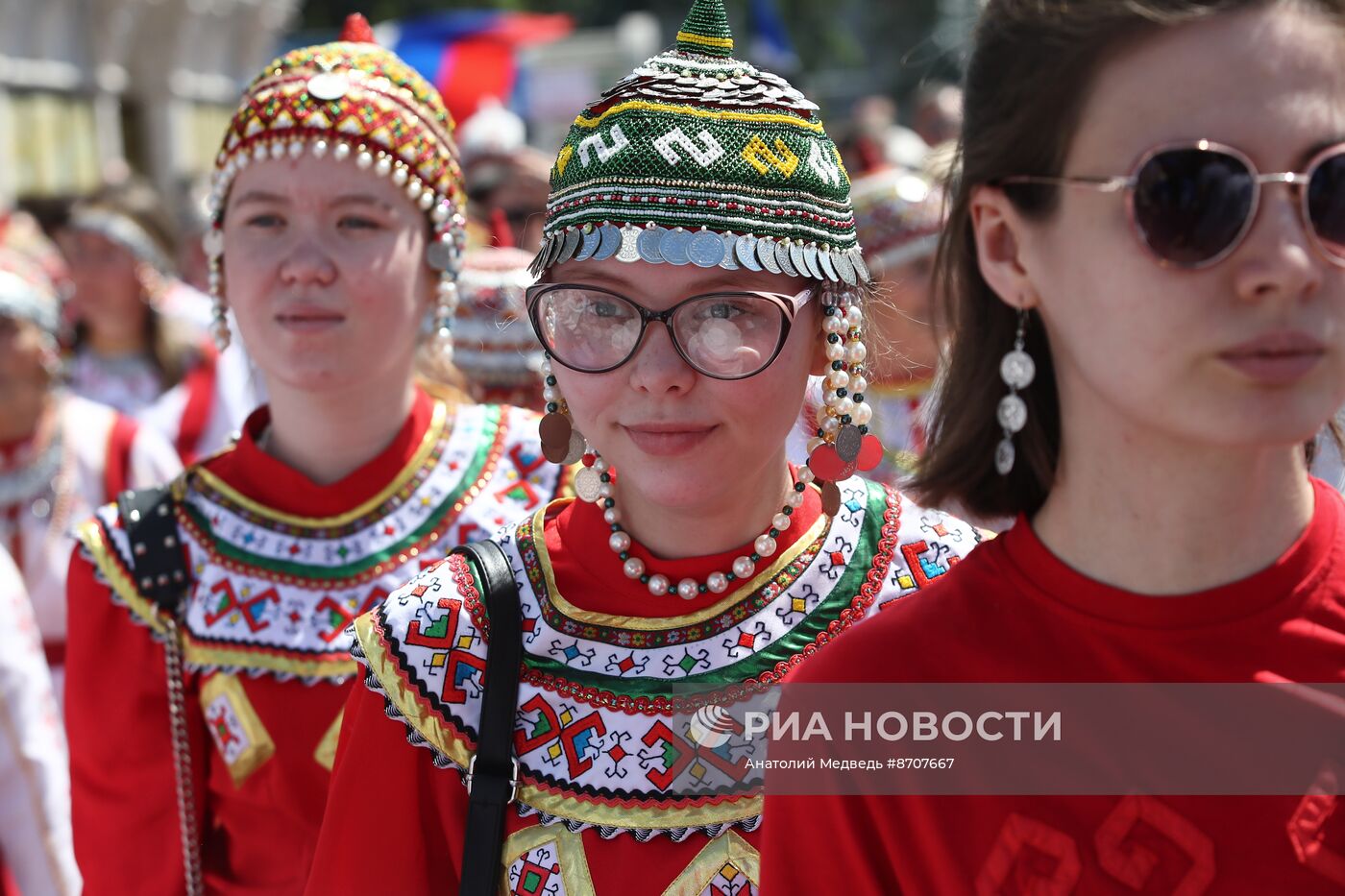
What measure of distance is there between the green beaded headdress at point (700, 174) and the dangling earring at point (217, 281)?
1.20 m

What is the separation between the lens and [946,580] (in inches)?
61.4

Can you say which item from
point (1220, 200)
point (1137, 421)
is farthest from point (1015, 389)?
point (1220, 200)

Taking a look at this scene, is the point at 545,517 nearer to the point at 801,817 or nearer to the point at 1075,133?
the point at 801,817

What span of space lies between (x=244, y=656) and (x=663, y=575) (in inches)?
39.7

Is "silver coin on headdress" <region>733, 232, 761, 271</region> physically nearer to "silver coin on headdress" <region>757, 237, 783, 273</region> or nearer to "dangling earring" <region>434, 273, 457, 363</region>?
"silver coin on headdress" <region>757, 237, 783, 273</region>

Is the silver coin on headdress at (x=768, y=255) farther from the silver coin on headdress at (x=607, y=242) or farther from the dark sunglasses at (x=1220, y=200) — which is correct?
the dark sunglasses at (x=1220, y=200)

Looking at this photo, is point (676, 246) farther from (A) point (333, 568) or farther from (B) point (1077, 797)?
(A) point (333, 568)

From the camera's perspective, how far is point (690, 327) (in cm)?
197

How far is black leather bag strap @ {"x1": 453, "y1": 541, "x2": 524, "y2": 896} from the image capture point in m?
1.96

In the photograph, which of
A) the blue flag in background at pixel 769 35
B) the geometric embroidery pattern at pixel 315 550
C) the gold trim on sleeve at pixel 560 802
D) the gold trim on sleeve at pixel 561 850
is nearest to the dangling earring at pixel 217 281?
the geometric embroidery pattern at pixel 315 550

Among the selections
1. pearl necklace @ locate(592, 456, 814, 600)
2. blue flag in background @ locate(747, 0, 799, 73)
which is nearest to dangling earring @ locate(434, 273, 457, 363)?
pearl necklace @ locate(592, 456, 814, 600)

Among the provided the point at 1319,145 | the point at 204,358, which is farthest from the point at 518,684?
the point at 204,358

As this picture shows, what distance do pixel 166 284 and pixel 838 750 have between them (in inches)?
225

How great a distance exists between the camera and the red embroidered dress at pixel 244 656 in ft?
8.64
